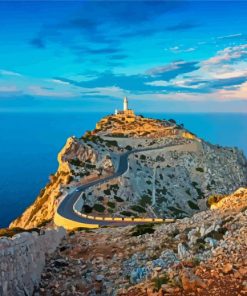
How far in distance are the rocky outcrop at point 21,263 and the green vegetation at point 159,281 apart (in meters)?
5.53

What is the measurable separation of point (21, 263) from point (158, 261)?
5836 millimetres

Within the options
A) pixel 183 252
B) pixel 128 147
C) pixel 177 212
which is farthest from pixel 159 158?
pixel 183 252

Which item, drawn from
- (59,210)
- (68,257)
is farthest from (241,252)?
(59,210)

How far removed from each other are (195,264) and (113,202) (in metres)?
48.3

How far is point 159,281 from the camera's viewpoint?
1429 cm

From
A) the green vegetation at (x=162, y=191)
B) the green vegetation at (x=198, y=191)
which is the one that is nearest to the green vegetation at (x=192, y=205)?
the green vegetation at (x=198, y=191)

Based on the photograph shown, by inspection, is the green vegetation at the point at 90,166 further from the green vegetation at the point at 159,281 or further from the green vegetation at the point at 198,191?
the green vegetation at the point at 159,281

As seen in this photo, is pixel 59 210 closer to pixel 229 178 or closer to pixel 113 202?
pixel 113 202

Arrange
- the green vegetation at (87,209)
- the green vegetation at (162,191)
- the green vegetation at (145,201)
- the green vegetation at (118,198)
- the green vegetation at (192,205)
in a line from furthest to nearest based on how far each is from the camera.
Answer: the green vegetation at (162,191) → the green vegetation at (192,205) → the green vegetation at (145,201) → the green vegetation at (118,198) → the green vegetation at (87,209)

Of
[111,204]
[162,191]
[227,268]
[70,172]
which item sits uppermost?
[227,268]

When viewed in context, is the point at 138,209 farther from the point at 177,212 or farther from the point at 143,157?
the point at 143,157

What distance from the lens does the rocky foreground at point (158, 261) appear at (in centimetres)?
1377

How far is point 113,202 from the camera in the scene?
2500 inches

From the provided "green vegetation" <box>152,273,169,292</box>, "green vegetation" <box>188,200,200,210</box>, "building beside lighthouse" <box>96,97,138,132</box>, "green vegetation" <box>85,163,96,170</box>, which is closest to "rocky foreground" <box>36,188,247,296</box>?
"green vegetation" <box>152,273,169,292</box>
